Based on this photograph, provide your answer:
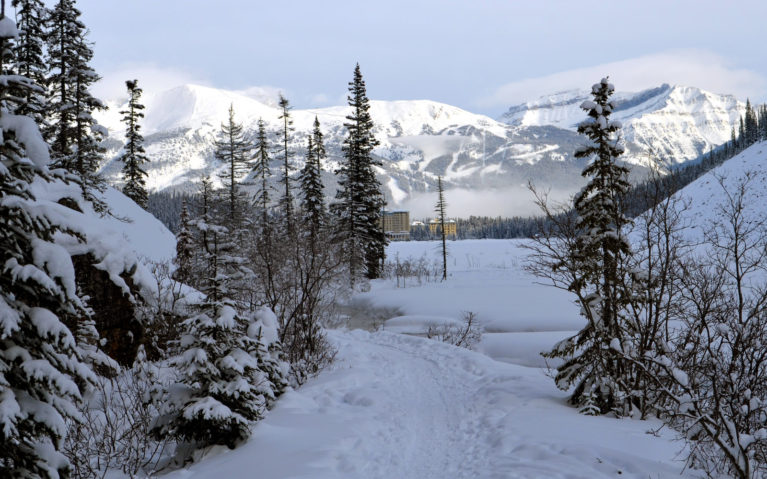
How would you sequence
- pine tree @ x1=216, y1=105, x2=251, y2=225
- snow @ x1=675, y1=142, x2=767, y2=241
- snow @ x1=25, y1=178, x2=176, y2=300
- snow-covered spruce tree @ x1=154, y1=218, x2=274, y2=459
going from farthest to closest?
snow @ x1=675, y1=142, x2=767, y2=241, pine tree @ x1=216, y1=105, x2=251, y2=225, snow-covered spruce tree @ x1=154, y1=218, x2=274, y2=459, snow @ x1=25, y1=178, x2=176, y2=300

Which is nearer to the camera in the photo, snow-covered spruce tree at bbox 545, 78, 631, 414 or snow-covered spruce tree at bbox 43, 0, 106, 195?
snow-covered spruce tree at bbox 545, 78, 631, 414

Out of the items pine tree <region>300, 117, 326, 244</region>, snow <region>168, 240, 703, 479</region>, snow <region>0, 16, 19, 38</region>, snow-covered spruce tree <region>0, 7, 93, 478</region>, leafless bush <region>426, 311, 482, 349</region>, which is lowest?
leafless bush <region>426, 311, 482, 349</region>

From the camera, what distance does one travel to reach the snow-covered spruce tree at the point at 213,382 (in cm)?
768

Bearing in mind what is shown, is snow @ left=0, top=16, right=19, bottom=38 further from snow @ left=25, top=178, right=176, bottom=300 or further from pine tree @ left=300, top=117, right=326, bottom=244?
pine tree @ left=300, top=117, right=326, bottom=244

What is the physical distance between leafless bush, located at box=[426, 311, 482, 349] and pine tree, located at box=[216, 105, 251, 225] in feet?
74.0

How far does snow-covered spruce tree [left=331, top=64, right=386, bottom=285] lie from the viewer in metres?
38.3

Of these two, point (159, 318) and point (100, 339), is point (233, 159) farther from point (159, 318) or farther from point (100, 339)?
point (100, 339)

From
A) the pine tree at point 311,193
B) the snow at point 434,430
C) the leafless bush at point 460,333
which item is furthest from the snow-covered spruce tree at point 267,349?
the pine tree at point 311,193

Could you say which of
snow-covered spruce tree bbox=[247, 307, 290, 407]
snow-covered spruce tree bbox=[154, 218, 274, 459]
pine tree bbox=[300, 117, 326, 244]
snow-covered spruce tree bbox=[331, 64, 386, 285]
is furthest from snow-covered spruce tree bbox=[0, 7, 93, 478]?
pine tree bbox=[300, 117, 326, 244]

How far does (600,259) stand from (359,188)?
2902 centimetres

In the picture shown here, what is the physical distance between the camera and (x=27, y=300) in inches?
A: 194

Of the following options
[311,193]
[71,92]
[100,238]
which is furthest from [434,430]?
[311,193]

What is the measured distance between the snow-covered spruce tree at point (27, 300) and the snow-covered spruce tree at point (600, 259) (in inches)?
378

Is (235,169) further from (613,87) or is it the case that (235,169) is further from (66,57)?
(613,87)
